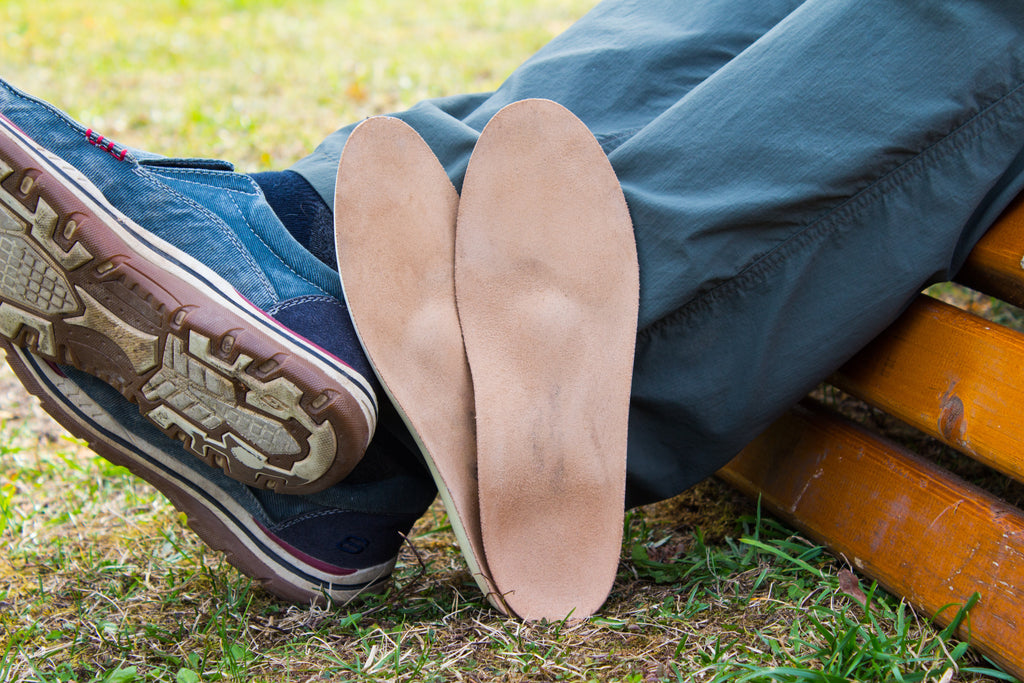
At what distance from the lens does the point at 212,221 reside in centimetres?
100

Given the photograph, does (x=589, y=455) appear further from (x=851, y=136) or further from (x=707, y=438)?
(x=851, y=136)

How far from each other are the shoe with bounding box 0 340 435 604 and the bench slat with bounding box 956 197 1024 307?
0.75m

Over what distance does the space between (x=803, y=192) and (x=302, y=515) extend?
0.73 meters

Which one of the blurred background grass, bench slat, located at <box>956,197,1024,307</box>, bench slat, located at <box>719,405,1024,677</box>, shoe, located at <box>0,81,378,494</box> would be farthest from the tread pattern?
the blurred background grass

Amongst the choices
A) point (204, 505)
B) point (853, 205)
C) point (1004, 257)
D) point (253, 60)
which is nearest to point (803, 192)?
point (853, 205)

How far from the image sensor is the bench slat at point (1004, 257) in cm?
102

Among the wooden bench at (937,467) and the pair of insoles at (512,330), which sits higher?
the pair of insoles at (512,330)

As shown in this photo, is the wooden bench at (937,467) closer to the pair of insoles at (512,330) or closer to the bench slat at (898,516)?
the bench slat at (898,516)

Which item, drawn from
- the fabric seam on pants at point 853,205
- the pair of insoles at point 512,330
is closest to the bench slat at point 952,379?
the fabric seam on pants at point 853,205

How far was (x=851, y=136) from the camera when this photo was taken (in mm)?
982

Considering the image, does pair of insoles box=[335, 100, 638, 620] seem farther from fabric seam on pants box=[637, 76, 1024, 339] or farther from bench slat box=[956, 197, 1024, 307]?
bench slat box=[956, 197, 1024, 307]

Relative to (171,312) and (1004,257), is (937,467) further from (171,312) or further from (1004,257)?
(171,312)

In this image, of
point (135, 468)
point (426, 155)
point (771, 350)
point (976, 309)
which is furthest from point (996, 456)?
point (135, 468)

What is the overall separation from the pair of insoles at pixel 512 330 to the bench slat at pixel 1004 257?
1.43 ft
